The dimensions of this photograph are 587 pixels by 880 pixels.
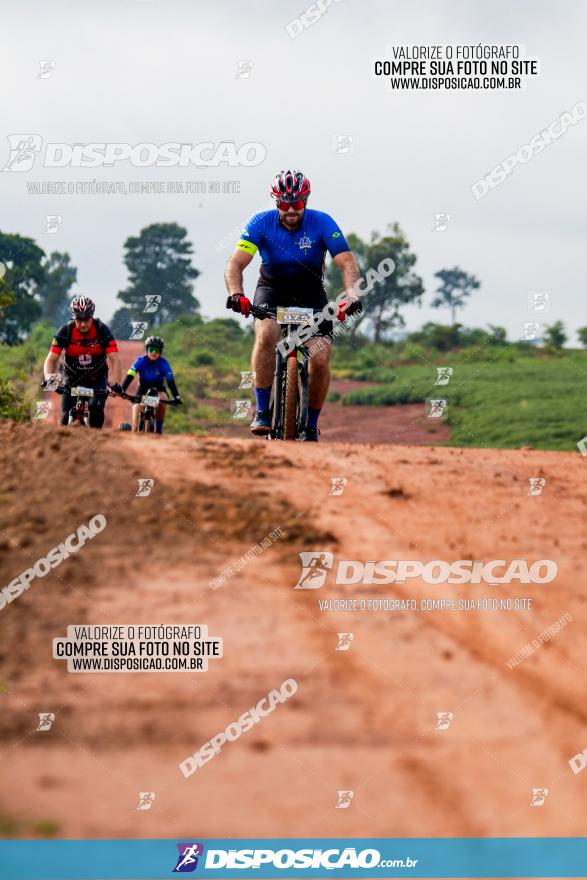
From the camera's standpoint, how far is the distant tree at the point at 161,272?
12028 millimetres

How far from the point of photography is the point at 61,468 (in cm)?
865

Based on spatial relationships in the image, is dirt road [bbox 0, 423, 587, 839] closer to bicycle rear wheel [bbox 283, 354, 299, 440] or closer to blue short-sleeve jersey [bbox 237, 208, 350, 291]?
bicycle rear wheel [bbox 283, 354, 299, 440]

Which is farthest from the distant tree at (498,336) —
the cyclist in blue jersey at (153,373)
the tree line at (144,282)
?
the cyclist in blue jersey at (153,373)

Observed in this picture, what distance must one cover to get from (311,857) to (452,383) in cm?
2657

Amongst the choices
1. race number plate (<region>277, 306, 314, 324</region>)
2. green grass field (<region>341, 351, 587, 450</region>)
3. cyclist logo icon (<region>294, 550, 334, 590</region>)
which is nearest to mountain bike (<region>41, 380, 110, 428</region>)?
race number plate (<region>277, 306, 314, 324</region>)

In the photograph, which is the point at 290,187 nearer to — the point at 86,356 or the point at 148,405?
the point at 86,356

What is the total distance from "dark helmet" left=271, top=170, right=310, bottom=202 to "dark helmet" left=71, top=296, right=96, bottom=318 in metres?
2.68

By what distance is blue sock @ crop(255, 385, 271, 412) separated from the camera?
10312 millimetres

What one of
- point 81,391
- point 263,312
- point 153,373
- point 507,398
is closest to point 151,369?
point 153,373

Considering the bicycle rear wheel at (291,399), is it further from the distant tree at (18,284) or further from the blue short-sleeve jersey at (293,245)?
the distant tree at (18,284)

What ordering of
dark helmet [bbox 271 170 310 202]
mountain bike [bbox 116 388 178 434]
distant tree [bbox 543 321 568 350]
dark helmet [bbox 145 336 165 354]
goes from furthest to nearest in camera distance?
distant tree [bbox 543 321 568 350] < dark helmet [bbox 145 336 165 354] < mountain bike [bbox 116 388 178 434] < dark helmet [bbox 271 170 310 202]

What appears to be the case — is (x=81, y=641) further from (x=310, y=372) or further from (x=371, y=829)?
(x=310, y=372)

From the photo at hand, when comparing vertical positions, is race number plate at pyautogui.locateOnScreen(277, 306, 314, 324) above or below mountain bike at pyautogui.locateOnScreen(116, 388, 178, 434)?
above

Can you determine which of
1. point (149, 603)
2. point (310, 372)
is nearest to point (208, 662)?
point (149, 603)
